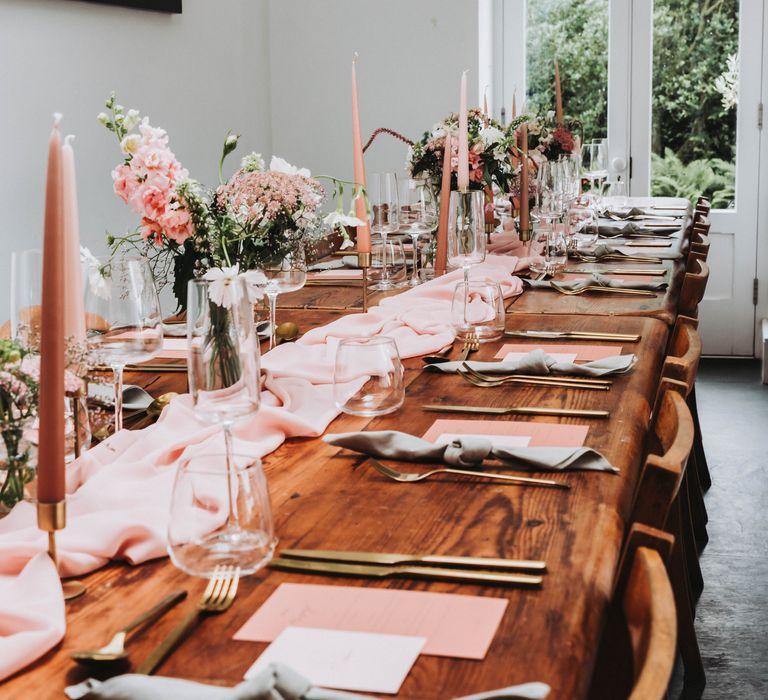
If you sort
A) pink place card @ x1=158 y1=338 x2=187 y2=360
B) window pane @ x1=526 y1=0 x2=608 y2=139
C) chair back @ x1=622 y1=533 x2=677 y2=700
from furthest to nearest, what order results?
window pane @ x1=526 y1=0 x2=608 y2=139, pink place card @ x1=158 y1=338 x2=187 y2=360, chair back @ x1=622 y1=533 x2=677 y2=700

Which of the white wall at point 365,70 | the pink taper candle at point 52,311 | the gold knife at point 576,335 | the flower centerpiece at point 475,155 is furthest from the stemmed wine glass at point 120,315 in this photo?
the white wall at point 365,70

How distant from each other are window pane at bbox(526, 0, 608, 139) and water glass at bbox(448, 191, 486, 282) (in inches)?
146

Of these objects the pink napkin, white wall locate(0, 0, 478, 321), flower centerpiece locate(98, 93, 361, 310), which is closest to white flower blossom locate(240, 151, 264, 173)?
flower centerpiece locate(98, 93, 361, 310)

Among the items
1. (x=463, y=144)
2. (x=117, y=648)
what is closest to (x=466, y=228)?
(x=463, y=144)

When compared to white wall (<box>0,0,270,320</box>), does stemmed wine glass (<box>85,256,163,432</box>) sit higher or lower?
lower

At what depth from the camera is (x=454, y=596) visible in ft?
3.61

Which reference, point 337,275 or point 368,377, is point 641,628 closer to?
point 368,377

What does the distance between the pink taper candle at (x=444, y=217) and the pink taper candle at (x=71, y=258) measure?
5.88 feet

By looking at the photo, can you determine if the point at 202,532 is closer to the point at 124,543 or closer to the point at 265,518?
the point at 265,518

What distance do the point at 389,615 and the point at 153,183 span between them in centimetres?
101

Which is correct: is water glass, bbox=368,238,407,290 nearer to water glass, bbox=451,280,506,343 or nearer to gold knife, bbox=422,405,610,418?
water glass, bbox=451,280,506,343

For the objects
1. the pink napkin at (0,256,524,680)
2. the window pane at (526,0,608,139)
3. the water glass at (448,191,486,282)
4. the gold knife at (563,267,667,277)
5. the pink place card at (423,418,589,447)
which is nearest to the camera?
the pink napkin at (0,256,524,680)

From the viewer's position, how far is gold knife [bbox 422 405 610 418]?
177cm

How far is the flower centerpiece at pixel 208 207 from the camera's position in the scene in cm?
183
